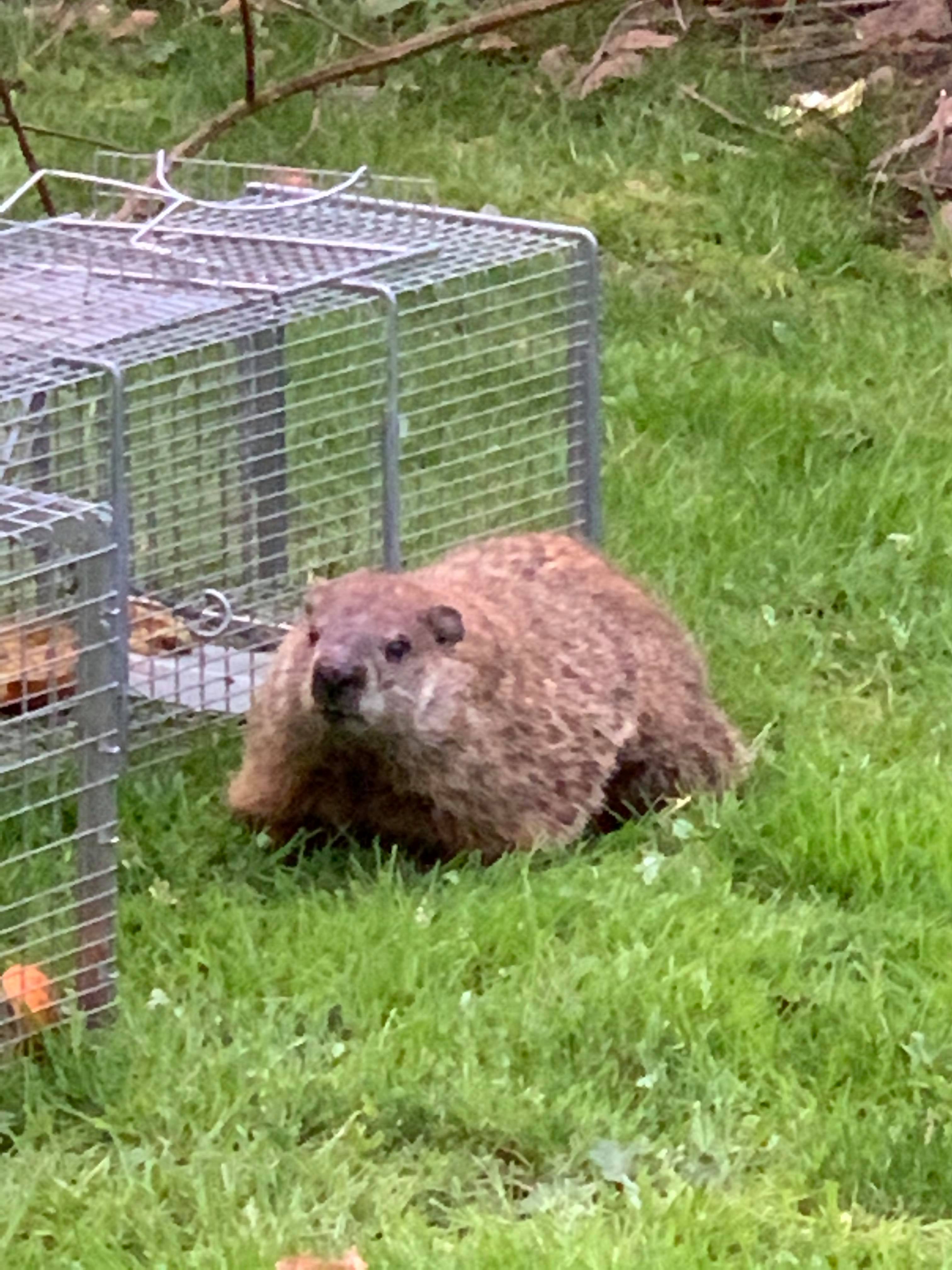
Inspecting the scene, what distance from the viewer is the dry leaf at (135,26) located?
30.6ft

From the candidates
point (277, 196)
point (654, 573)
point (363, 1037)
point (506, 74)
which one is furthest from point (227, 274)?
point (506, 74)

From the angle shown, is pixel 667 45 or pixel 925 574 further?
pixel 667 45

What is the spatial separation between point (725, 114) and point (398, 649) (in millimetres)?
4714

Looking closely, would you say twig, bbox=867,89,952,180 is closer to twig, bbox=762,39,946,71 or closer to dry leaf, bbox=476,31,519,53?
twig, bbox=762,39,946,71

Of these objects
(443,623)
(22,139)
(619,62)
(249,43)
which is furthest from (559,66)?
(443,623)

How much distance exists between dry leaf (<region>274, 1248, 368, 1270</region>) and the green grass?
4 centimetres

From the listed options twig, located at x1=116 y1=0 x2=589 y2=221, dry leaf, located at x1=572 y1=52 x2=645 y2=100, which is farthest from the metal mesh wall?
dry leaf, located at x1=572 y1=52 x2=645 y2=100

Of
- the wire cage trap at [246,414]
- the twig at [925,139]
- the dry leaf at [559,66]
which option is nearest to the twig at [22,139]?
the wire cage trap at [246,414]

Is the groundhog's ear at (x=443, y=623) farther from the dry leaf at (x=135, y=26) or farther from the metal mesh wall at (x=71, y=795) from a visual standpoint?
the dry leaf at (x=135, y=26)

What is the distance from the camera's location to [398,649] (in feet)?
14.0

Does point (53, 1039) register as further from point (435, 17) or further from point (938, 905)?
point (435, 17)

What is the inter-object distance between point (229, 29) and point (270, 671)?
5.21 meters

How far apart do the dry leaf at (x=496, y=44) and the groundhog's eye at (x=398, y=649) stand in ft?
16.8

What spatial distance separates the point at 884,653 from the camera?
5316 mm
